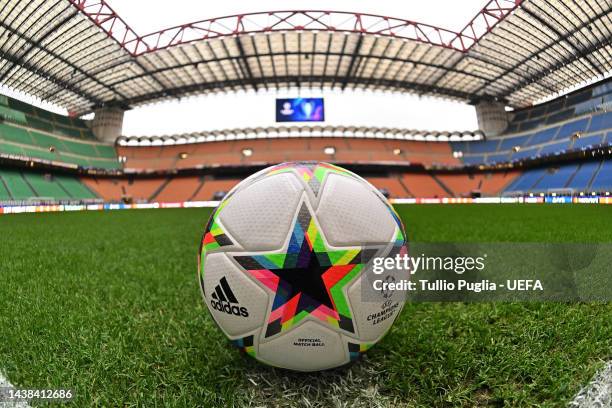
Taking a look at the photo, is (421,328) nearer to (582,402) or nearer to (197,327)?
(582,402)

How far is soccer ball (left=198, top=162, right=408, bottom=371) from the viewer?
140 cm

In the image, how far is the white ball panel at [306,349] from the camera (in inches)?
56.3

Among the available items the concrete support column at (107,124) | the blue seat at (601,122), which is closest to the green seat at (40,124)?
the concrete support column at (107,124)

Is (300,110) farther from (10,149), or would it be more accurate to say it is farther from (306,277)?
(306,277)

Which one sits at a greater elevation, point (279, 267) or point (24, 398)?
point (279, 267)

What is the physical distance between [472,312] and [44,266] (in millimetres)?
4563

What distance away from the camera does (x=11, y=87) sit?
32.0m

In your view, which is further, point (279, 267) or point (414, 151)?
point (414, 151)

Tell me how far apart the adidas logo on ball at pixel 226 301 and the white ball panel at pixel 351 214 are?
1.57 ft

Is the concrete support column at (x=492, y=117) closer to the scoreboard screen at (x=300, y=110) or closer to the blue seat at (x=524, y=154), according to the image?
the blue seat at (x=524, y=154)

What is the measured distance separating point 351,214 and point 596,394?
46.5 inches

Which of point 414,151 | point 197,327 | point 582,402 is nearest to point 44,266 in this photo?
point 197,327

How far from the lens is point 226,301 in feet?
4.95

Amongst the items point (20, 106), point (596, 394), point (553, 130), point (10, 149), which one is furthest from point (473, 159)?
point (20, 106)
